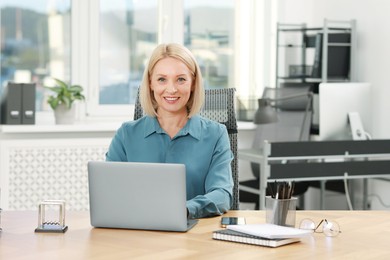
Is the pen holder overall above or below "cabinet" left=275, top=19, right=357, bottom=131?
below

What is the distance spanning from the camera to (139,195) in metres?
2.20

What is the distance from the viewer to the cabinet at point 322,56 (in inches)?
201

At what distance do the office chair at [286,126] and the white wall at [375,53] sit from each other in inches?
17.2

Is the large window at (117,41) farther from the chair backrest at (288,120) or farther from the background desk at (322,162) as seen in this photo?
the background desk at (322,162)

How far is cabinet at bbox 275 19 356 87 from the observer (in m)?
5.11

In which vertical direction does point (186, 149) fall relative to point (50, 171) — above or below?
above

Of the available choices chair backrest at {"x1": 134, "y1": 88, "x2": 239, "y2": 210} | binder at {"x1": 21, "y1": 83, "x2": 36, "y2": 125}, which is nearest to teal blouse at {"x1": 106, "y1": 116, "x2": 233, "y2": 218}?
chair backrest at {"x1": 134, "y1": 88, "x2": 239, "y2": 210}

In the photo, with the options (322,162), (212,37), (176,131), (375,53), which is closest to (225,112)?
(176,131)

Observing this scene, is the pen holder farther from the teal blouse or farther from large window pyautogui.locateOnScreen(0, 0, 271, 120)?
large window pyautogui.locateOnScreen(0, 0, 271, 120)

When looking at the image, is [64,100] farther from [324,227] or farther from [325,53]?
[324,227]

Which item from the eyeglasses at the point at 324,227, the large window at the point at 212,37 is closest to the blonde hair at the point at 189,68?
the eyeglasses at the point at 324,227

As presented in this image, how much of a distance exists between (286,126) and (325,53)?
1.82 ft

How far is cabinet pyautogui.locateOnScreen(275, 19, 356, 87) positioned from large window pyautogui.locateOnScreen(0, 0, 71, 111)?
1492mm

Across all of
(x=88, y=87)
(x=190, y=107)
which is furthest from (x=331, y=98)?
(x=190, y=107)
